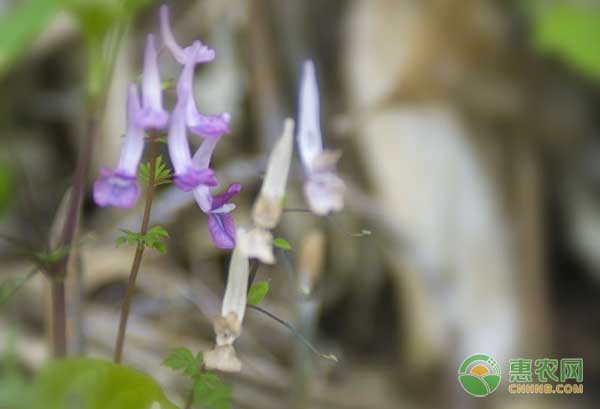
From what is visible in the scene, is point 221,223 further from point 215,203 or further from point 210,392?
point 210,392

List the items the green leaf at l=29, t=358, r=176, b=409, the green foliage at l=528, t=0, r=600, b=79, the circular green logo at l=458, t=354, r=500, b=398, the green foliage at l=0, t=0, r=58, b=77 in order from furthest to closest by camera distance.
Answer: the green foliage at l=528, t=0, r=600, b=79 < the green foliage at l=0, t=0, r=58, b=77 < the circular green logo at l=458, t=354, r=500, b=398 < the green leaf at l=29, t=358, r=176, b=409

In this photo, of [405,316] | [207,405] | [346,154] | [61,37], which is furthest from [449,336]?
[61,37]

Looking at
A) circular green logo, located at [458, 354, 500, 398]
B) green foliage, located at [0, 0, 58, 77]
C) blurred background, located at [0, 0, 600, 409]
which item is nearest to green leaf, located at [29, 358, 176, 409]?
circular green logo, located at [458, 354, 500, 398]

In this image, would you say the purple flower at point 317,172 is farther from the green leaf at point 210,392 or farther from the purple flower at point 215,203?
the green leaf at point 210,392

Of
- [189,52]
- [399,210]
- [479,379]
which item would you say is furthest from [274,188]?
[399,210]

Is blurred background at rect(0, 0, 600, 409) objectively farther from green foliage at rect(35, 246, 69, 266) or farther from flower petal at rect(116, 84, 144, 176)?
flower petal at rect(116, 84, 144, 176)

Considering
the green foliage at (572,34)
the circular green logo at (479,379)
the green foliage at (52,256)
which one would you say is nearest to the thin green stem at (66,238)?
the green foliage at (52,256)
